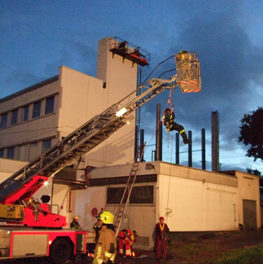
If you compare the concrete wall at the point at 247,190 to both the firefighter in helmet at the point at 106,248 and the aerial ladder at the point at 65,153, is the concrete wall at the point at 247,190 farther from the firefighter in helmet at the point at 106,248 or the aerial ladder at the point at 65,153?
the firefighter in helmet at the point at 106,248

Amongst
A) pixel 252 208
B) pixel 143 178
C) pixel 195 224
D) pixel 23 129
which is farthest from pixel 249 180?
pixel 23 129

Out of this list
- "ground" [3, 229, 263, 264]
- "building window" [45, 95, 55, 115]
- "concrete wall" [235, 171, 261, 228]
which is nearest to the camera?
"ground" [3, 229, 263, 264]

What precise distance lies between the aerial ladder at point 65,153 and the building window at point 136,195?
443cm

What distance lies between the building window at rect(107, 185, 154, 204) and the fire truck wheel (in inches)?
218

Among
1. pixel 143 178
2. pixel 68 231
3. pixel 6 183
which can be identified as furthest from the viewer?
pixel 143 178

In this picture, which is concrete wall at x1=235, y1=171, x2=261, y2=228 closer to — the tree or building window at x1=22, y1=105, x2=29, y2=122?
the tree

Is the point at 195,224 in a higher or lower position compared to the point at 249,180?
lower

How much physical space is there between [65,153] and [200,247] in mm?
7307

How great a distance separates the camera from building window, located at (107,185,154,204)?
1814 centimetres

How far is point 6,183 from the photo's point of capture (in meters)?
14.5

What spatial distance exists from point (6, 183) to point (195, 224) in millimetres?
9903

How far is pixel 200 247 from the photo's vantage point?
16734 millimetres

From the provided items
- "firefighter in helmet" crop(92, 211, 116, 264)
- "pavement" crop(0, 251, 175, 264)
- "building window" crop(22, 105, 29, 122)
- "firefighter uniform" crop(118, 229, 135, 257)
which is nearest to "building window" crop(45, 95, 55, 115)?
"building window" crop(22, 105, 29, 122)

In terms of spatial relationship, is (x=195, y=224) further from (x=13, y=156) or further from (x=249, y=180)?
(x=13, y=156)
